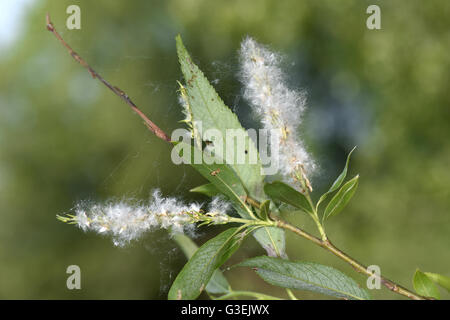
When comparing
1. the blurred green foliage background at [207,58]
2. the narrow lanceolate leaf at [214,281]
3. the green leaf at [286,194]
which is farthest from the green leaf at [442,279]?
the blurred green foliage background at [207,58]

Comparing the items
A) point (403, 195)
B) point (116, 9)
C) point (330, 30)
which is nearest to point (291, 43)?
point (330, 30)

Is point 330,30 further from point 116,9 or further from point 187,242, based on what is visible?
point 187,242

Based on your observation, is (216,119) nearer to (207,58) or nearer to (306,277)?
(306,277)

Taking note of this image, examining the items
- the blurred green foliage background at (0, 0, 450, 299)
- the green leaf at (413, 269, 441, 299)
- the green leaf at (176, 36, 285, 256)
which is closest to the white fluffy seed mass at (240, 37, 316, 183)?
the green leaf at (176, 36, 285, 256)

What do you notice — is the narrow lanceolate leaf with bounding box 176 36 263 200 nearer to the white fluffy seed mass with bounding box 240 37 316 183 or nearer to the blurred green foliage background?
the white fluffy seed mass with bounding box 240 37 316 183

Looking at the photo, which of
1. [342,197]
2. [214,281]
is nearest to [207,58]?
[214,281]

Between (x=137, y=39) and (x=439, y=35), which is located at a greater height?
(x=137, y=39)
